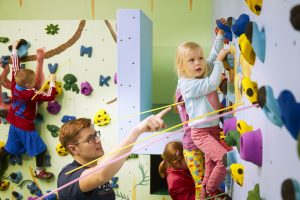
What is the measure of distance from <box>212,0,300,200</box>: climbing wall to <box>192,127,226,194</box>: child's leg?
285mm

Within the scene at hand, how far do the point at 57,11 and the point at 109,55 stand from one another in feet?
2.48

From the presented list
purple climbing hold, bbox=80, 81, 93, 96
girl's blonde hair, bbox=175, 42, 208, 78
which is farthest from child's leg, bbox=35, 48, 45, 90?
girl's blonde hair, bbox=175, 42, 208, 78

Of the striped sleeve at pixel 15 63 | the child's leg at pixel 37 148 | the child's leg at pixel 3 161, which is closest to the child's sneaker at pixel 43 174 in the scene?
the child's leg at pixel 37 148

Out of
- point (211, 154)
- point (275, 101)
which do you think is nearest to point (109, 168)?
point (211, 154)

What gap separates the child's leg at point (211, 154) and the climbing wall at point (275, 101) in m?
0.28

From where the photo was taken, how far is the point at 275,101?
0.65 metres

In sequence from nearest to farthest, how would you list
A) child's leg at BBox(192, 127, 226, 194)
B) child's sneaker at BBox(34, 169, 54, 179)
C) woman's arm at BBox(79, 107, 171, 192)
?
woman's arm at BBox(79, 107, 171, 192), child's leg at BBox(192, 127, 226, 194), child's sneaker at BBox(34, 169, 54, 179)

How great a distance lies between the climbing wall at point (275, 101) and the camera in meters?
0.60

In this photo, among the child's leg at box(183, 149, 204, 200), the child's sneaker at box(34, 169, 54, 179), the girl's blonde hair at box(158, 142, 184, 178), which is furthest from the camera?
the child's sneaker at box(34, 169, 54, 179)

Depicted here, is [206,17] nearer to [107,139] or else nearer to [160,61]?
[160,61]

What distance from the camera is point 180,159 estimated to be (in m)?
1.98

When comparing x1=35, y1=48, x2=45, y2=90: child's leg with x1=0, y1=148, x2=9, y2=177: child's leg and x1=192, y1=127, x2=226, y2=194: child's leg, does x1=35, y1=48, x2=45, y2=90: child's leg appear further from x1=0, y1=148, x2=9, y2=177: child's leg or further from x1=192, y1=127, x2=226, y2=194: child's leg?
x1=192, y1=127, x2=226, y2=194: child's leg

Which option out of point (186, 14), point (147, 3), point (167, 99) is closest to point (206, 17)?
point (186, 14)

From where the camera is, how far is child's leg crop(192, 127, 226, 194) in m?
1.36
